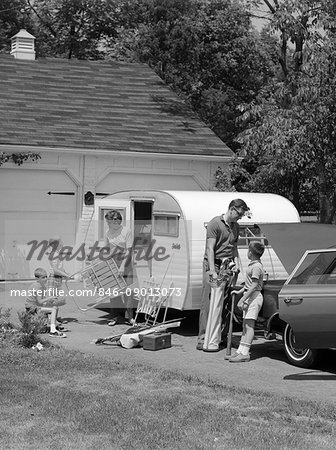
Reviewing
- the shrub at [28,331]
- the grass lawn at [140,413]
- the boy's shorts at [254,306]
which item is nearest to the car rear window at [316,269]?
the boy's shorts at [254,306]

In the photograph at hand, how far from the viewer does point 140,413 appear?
720cm

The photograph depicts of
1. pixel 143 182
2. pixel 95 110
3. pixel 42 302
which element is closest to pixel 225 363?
pixel 42 302

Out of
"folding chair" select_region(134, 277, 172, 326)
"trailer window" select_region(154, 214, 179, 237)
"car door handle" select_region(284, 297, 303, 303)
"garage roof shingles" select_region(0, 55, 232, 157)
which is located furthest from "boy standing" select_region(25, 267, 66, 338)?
"garage roof shingles" select_region(0, 55, 232, 157)

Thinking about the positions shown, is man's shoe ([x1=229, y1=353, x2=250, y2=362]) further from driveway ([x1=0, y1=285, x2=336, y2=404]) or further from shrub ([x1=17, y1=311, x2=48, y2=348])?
shrub ([x1=17, y1=311, x2=48, y2=348])

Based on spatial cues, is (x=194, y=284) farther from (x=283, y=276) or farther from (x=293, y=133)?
(x=293, y=133)

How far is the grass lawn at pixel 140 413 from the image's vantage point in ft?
20.8

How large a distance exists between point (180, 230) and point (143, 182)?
687 centimetres

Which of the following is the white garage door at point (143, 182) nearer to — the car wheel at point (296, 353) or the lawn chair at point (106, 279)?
the lawn chair at point (106, 279)

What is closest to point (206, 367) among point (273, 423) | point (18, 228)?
point (273, 423)

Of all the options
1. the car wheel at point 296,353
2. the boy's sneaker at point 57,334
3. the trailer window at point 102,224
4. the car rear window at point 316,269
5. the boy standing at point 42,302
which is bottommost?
the boy's sneaker at point 57,334

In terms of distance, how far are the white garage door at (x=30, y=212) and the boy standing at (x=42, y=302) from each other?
5.47 m

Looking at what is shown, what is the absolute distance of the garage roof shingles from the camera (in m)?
18.1

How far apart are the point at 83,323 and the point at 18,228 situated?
5235 millimetres

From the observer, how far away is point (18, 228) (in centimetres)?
1753
